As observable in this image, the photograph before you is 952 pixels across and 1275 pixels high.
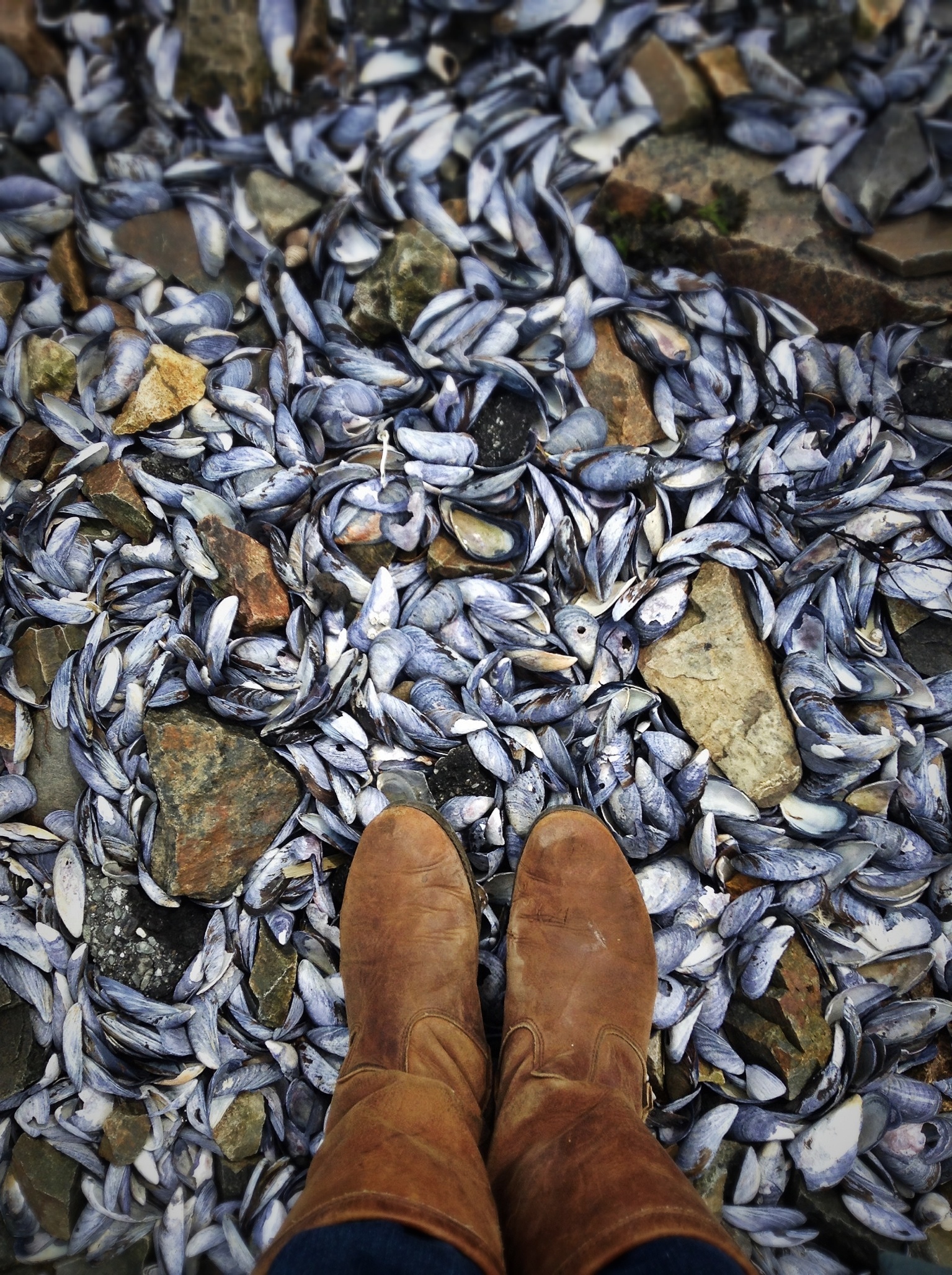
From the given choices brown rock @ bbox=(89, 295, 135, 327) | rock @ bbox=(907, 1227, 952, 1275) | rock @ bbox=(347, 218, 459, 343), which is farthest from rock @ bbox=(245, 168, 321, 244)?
rock @ bbox=(907, 1227, 952, 1275)

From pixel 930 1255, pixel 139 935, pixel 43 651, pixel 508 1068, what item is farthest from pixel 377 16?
pixel 930 1255

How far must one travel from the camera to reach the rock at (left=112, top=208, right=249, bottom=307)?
2020mm

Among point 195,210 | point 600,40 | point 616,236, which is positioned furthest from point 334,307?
point 600,40

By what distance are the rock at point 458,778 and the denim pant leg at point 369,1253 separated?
2.75ft

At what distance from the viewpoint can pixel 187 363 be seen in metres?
1.88

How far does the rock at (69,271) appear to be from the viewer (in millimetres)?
1985

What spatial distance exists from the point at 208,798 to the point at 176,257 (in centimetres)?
147

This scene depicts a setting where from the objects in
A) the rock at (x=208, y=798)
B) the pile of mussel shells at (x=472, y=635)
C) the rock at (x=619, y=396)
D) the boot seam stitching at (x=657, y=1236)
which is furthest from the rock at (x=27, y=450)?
the boot seam stitching at (x=657, y=1236)

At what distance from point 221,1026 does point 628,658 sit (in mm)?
1279

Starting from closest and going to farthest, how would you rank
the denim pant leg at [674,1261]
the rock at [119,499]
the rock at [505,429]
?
the denim pant leg at [674,1261], the rock at [119,499], the rock at [505,429]

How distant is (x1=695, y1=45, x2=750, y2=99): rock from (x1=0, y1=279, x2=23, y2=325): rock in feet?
6.61

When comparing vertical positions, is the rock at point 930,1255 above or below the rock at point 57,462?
below

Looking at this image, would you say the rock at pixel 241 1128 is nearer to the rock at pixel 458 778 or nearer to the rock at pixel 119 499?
the rock at pixel 458 778

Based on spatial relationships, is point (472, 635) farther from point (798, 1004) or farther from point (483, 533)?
point (798, 1004)
